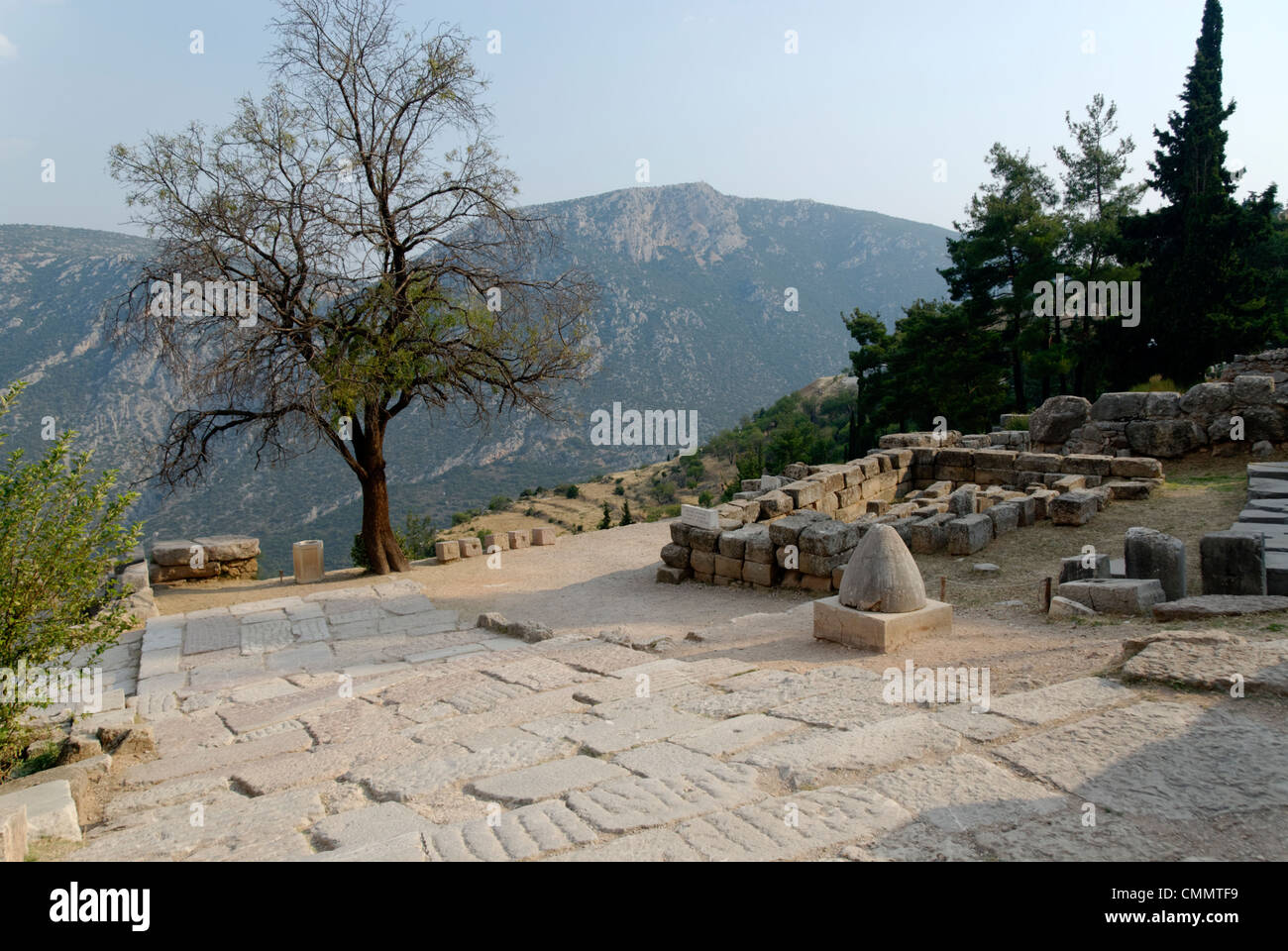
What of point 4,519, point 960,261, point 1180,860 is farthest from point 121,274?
point 1180,860

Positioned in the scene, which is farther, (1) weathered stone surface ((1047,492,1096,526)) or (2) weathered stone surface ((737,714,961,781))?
(1) weathered stone surface ((1047,492,1096,526))

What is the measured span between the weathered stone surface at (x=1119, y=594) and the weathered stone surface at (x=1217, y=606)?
1.02 ft

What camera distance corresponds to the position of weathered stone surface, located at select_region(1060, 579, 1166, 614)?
7.51 metres

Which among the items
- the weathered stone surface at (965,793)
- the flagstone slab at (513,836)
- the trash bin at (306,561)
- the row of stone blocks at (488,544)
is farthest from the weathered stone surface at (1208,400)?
the flagstone slab at (513,836)

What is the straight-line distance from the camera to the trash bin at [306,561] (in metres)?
13.6

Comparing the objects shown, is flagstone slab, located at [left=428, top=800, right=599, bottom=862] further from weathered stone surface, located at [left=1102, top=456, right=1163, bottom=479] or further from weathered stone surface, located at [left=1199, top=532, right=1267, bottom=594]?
weathered stone surface, located at [left=1102, top=456, right=1163, bottom=479]

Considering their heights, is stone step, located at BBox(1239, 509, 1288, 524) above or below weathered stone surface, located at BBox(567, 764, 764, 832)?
above

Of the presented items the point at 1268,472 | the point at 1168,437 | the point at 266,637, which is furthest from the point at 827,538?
the point at 1168,437

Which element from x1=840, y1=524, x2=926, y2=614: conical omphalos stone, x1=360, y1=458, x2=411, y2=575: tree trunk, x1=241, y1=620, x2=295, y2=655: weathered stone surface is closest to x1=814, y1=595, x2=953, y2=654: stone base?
x1=840, y1=524, x2=926, y2=614: conical omphalos stone

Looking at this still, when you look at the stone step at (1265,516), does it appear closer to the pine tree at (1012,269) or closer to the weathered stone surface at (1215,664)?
the weathered stone surface at (1215,664)

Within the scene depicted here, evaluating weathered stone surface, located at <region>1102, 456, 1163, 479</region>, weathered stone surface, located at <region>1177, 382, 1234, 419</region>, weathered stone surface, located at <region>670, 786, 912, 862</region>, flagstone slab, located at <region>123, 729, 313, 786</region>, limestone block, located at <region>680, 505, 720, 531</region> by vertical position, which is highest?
weathered stone surface, located at <region>1177, 382, 1234, 419</region>

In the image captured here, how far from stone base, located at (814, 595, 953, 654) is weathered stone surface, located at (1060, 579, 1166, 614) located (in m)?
1.45

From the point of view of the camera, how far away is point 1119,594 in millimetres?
7574
